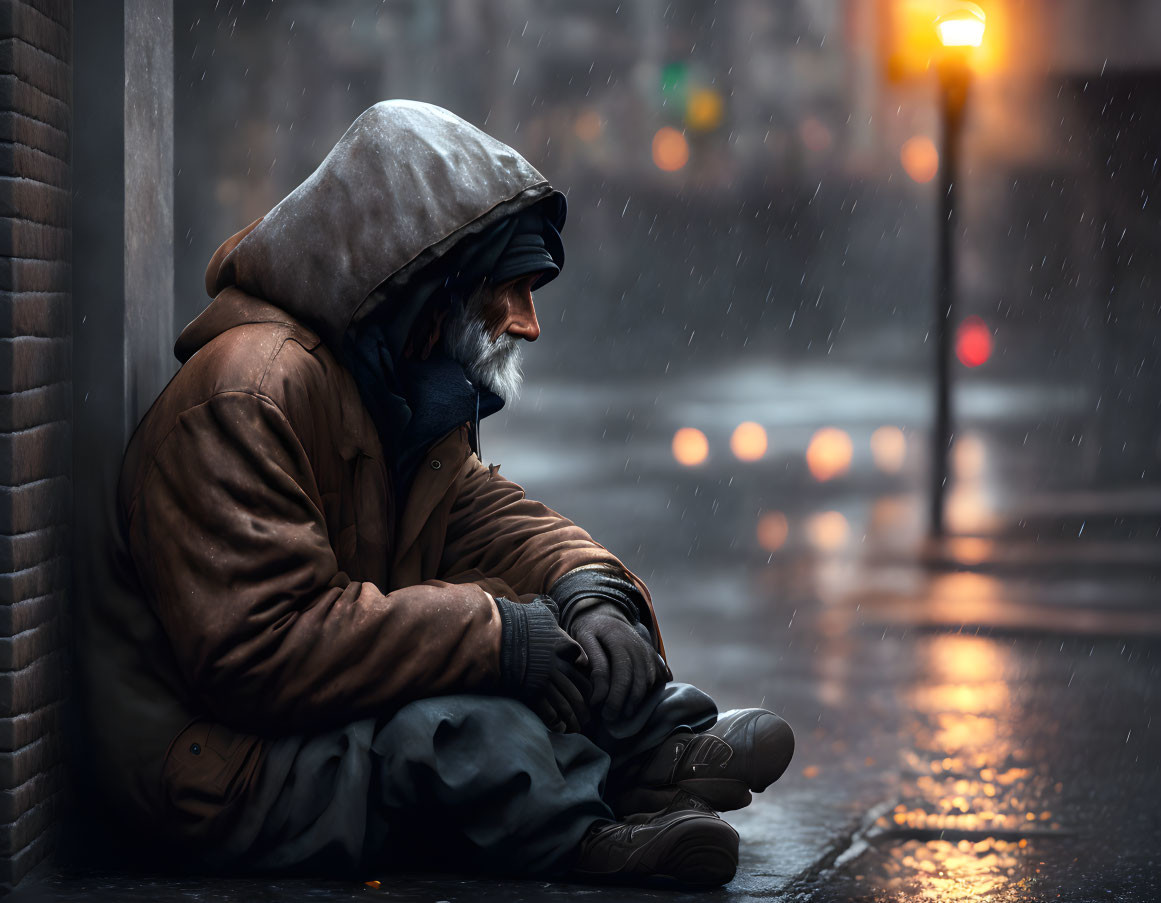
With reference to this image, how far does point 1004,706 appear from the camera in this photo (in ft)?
21.2

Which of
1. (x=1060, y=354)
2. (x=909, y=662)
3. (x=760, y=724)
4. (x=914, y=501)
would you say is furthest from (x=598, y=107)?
(x=760, y=724)

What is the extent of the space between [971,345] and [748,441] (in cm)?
1090

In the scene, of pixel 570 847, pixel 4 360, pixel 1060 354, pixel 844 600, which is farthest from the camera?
pixel 1060 354

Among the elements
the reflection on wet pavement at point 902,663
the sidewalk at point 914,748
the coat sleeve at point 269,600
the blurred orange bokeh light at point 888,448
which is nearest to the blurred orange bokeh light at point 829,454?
the reflection on wet pavement at point 902,663

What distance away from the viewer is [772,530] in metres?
12.1

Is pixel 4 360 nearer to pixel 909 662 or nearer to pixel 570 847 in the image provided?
pixel 570 847

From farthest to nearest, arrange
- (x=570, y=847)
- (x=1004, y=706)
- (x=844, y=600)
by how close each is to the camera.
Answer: (x=844, y=600)
(x=1004, y=706)
(x=570, y=847)

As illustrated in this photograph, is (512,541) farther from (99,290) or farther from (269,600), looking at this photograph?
(99,290)

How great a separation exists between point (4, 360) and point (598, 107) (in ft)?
129

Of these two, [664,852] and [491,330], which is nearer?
[664,852]

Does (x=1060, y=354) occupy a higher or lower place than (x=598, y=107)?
lower

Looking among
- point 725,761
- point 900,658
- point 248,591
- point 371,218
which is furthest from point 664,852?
point 900,658

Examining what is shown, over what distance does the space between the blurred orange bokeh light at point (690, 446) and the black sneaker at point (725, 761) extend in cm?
1275

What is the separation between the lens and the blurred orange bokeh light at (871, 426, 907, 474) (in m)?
16.7
